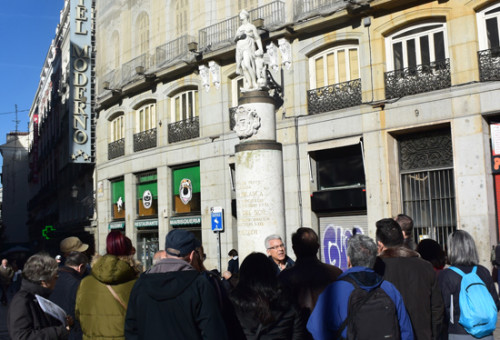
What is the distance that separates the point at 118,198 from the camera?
1195 inches

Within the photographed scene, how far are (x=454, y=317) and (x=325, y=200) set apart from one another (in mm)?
14302

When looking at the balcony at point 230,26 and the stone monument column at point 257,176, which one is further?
the balcony at point 230,26

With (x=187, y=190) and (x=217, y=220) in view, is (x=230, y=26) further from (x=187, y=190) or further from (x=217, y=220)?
(x=217, y=220)

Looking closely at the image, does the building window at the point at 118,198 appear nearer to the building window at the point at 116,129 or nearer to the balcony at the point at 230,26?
the building window at the point at 116,129

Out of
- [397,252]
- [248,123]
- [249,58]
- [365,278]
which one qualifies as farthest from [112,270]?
[249,58]

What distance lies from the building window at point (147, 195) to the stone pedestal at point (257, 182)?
1248 cm

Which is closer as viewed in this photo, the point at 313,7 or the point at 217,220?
the point at 217,220

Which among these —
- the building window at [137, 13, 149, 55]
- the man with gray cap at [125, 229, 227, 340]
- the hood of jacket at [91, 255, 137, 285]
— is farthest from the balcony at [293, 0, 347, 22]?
the man with gray cap at [125, 229, 227, 340]

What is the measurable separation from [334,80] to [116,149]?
46.1 ft

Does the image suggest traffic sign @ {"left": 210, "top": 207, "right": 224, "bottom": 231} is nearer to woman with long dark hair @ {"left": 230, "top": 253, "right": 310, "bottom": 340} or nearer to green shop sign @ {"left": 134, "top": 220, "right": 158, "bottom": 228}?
green shop sign @ {"left": 134, "top": 220, "right": 158, "bottom": 228}

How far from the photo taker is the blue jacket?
430cm

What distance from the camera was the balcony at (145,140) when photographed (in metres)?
27.2

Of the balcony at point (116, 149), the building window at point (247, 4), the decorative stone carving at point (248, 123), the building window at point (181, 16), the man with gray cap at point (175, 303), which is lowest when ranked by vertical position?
the man with gray cap at point (175, 303)

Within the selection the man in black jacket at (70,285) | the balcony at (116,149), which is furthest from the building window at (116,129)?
the man in black jacket at (70,285)
